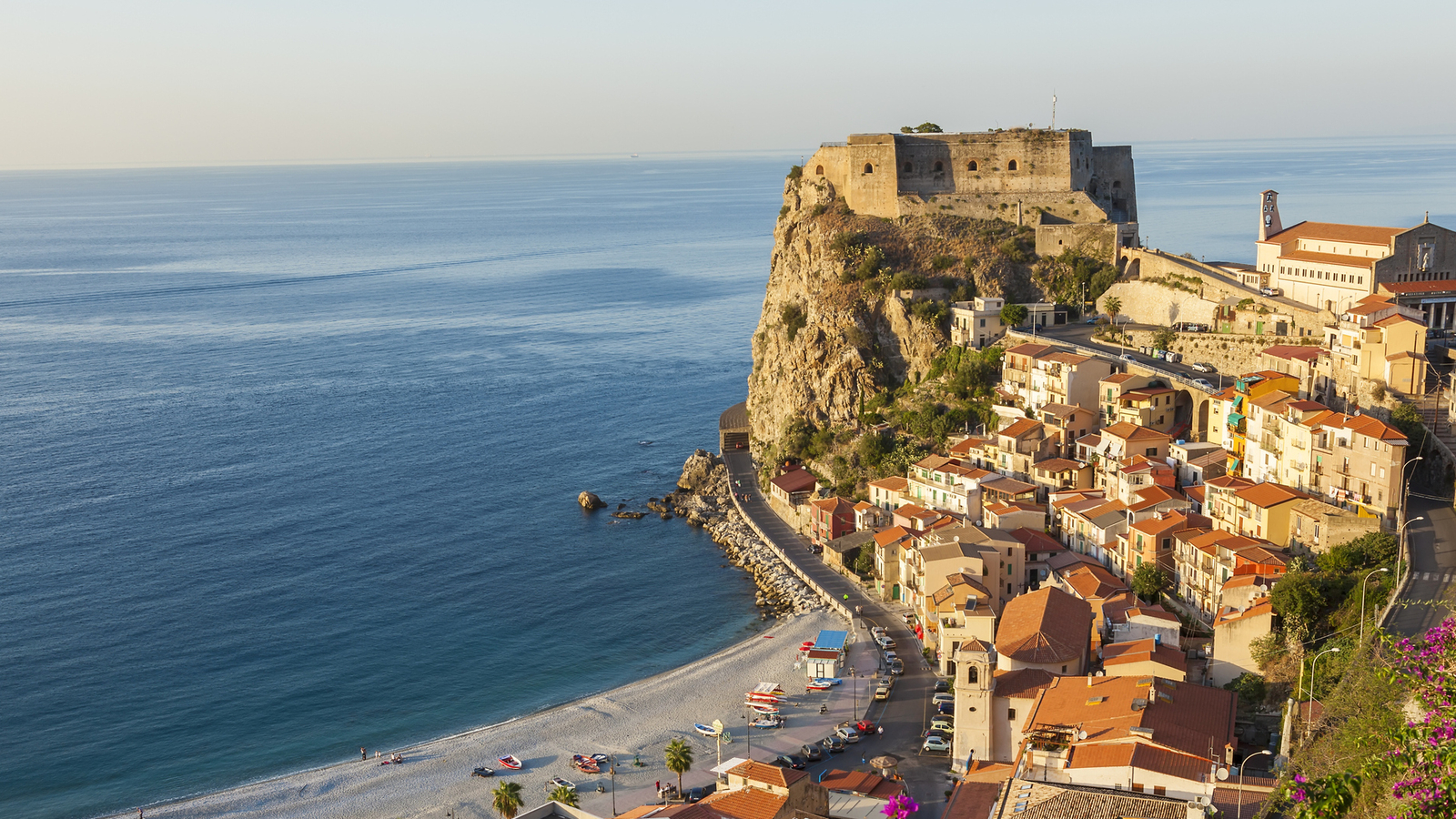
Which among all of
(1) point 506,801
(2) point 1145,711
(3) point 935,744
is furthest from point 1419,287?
(1) point 506,801

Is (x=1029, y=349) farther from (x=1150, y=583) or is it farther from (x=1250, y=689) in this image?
(x=1250, y=689)

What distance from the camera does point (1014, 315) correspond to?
49938 millimetres

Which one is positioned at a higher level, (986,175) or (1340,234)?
(986,175)

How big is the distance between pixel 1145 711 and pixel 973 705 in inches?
169

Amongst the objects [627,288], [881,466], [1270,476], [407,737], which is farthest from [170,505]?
[627,288]

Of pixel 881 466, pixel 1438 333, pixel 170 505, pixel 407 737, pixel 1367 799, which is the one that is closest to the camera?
pixel 1367 799

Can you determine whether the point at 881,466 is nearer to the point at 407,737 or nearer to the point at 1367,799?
the point at 407,737

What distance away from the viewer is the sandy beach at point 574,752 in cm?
2927

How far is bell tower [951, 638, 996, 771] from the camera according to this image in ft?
88.9

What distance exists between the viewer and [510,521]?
165 feet

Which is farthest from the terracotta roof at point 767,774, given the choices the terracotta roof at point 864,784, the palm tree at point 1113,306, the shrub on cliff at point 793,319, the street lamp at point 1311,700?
the shrub on cliff at point 793,319

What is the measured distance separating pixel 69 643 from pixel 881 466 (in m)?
29.3

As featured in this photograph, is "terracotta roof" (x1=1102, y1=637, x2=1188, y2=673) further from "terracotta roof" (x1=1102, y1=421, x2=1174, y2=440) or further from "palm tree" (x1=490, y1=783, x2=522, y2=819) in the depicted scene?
"palm tree" (x1=490, y1=783, x2=522, y2=819)

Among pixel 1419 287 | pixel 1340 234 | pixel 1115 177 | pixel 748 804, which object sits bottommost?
pixel 748 804
